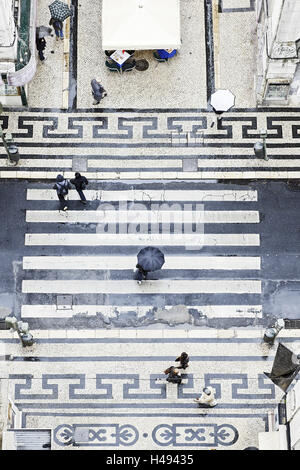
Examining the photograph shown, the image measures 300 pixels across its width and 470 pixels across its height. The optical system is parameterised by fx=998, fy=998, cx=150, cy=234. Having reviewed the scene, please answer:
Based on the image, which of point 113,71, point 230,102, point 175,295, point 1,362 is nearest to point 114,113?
point 113,71

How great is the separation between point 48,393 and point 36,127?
411 inches

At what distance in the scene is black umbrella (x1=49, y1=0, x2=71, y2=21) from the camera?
129 ft

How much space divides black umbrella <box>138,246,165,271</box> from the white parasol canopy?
8321 mm

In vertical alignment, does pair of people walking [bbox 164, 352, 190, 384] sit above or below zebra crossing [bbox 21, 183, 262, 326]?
below

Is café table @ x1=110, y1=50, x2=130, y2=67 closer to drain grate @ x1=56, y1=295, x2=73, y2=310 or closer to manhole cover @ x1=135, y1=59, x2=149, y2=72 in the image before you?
manhole cover @ x1=135, y1=59, x2=149, y2=72

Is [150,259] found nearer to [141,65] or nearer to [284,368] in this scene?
[284,368]

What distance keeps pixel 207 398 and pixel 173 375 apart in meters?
1.46

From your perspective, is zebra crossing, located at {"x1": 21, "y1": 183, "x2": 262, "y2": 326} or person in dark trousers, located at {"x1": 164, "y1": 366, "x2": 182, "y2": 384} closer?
person in dark trousers, located at {"x1": 164, "y1": 366, "x2": 182, "y2": 384}

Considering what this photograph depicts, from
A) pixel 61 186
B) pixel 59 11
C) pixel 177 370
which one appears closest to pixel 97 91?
pixel 59 11

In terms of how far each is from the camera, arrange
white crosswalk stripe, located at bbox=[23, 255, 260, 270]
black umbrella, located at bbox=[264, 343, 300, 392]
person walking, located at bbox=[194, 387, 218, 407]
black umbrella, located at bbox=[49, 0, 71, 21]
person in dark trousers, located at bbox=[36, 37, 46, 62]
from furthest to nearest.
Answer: person in dark trousers, located at bbox=[36, 37, 46, 62]
black umbrella, located at bbox=[49, 0, 71, 21]
white crosswalk stripe, located at bbox=[23, 255, 260, 270]
person walking, located at bbox=[194, 387, 218, 407]
black umbrella, located at bbox=[264, 343, 300, 392]

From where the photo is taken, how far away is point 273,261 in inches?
1452

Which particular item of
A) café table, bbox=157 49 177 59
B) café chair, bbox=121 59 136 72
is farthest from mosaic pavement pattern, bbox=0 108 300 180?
café table, bbox=157 49 177 59

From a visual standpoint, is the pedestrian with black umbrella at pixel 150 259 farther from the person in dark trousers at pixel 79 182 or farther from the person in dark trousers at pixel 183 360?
the person in dark trousers at pixel 79 182

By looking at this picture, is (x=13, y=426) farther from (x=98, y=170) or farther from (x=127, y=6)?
(x=127, y=6)
